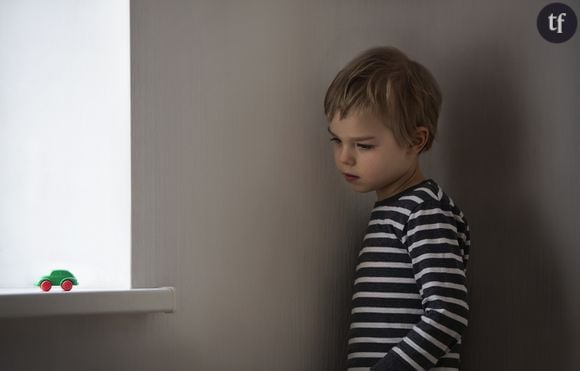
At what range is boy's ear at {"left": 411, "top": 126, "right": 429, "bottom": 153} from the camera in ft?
3.96

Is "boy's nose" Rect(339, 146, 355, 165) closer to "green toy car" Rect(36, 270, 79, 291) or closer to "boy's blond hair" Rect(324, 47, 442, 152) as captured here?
"boy's blond hair" Rect(324, 47, 442, 152)

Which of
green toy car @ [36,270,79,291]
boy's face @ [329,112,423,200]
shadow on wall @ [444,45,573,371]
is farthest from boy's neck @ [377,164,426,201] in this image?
green toy car @ [36,270,79,291]

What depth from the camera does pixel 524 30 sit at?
1.40 meters

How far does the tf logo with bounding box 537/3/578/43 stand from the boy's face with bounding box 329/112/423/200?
392 millimetres

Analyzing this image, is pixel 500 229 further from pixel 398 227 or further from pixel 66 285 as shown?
pixel 66 285

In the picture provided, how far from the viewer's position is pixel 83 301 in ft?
3.45

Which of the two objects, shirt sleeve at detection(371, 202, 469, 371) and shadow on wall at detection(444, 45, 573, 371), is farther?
shadow on wall at detection(444, 45, 573, 371)

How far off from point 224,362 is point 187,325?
0.28 feet

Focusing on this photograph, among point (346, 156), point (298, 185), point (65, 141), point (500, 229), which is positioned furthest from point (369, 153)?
point (65, 141)

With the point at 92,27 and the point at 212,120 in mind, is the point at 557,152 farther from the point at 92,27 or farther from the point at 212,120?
the point at 92,27

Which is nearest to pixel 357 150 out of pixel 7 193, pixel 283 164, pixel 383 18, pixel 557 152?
pixel 283 164

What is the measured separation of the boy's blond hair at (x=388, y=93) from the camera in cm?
117

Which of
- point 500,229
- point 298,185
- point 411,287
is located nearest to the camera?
point 411,287

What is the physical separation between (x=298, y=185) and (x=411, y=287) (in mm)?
250
